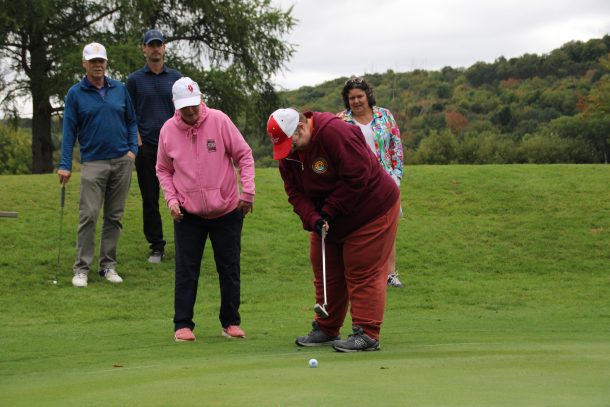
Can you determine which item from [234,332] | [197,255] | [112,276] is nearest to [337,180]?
[197,255]

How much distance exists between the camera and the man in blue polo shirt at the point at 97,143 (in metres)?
12.2

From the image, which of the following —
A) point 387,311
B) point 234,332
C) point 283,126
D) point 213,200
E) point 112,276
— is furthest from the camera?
point 112,276

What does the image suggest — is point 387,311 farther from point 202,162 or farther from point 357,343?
point 357,343

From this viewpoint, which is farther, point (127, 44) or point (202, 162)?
point (127, 44)

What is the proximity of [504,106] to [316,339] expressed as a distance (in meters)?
42.2

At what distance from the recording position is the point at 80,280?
41.9ft

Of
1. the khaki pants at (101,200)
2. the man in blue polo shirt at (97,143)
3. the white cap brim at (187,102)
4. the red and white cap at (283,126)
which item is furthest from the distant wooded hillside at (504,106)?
the red and white cap at (283,126)

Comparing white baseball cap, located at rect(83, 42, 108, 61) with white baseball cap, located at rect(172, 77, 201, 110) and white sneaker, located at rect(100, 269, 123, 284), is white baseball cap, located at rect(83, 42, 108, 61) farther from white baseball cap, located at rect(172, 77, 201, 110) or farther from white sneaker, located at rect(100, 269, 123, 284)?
white baseball cap, located at rect(172, 77, 201, 110)

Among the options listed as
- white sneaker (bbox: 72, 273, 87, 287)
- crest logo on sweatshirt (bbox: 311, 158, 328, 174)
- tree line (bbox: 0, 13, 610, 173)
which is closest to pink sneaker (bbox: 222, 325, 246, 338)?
crest logo on sweatshirt (bbox: 311, 158, 328, 174)

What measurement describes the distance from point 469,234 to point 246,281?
4201mm

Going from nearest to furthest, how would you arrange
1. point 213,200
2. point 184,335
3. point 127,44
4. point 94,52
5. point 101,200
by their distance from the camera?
point 213,200 < point 184,335 < point 94,52 < point 101,200 < point 127,44

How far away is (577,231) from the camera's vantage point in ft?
55.1

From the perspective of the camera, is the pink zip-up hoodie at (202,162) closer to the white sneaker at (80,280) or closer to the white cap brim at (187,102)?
the white cap brim at (187,102)

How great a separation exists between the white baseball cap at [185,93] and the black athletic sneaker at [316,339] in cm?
198
